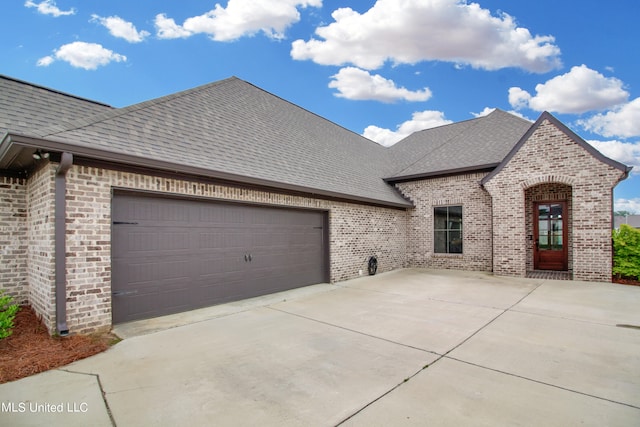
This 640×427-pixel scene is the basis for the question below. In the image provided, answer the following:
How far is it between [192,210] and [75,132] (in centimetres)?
228

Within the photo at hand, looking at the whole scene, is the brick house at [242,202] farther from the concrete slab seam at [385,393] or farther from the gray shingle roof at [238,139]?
the concrete slab seam at [385,393]

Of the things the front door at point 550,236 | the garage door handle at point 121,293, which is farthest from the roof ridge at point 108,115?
the front door at point 550,236

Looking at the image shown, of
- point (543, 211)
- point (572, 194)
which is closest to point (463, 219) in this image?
point (543, 211)

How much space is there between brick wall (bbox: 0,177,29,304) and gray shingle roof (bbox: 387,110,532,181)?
38.2 ft

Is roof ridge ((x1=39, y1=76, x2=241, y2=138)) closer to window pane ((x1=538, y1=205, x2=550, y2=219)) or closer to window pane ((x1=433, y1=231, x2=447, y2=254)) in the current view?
window pane ((x1=433, y1=231, x2=447, y2=254))

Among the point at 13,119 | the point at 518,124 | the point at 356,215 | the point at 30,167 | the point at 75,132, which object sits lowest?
the point at 356,215

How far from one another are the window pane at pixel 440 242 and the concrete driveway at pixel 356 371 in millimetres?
6126

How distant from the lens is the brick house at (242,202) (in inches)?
202

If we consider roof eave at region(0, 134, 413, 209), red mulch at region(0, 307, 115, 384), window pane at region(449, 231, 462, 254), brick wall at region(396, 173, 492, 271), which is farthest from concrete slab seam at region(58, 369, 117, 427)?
window pane at region(449, 231, 462, 254)

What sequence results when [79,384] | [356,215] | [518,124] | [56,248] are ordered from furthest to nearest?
1. [518,124]
2. [356,215]
3. [56,248]
4. [79,384]

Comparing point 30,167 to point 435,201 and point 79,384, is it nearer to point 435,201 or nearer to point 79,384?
point 79,384

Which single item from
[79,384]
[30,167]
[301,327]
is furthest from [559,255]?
[30,167]

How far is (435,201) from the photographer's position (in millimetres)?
12914

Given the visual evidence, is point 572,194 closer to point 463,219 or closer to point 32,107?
point 463,219
